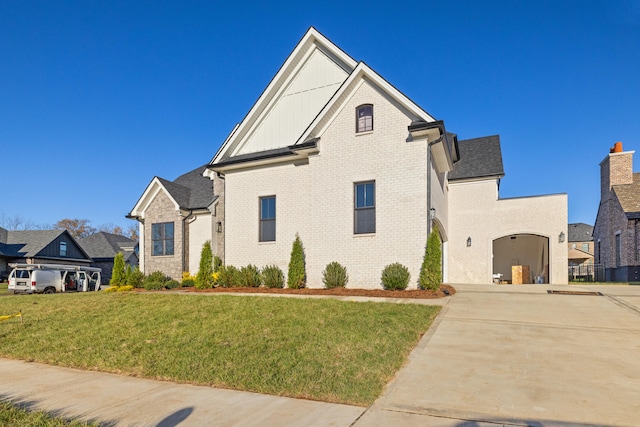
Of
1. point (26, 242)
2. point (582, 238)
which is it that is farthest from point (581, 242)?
point (26, 242)

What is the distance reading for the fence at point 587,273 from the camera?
26466mm

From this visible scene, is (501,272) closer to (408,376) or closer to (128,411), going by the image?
(408,376)

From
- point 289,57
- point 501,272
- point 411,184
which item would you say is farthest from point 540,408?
point 501,272

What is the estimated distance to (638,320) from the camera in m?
7.88

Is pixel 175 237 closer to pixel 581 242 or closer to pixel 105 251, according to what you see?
pixel 105 251

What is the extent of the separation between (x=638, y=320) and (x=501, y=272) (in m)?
16.8

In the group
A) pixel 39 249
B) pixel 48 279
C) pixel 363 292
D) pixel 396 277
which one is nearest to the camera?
pixel 363 292

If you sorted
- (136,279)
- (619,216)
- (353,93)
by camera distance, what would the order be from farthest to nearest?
(619,216) → (136,279) → (353,93)

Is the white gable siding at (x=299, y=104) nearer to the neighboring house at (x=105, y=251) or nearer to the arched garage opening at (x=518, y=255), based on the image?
the arched garage opening at (x=518, y=255)

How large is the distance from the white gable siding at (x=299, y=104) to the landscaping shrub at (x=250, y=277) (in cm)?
544

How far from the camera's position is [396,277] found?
1252 cm

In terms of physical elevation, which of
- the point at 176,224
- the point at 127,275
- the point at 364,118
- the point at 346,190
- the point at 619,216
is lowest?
the point at 127,275

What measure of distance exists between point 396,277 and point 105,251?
4037 centimetres

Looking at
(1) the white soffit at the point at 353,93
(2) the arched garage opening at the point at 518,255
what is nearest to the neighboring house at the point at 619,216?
(2) the arched garage opening at the point at 518,255
